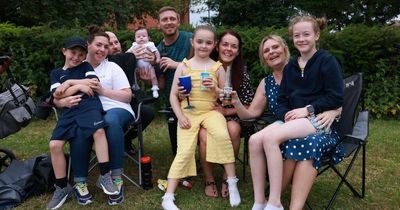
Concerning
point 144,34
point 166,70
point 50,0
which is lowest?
point 166,70

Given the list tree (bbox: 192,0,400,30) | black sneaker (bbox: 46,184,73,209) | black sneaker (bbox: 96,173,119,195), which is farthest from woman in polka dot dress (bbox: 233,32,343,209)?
tree (bbox: 192,0,400,30)

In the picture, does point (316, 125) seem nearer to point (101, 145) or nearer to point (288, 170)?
point (288, 170)

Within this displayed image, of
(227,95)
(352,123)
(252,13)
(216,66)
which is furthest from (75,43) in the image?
(252,13)

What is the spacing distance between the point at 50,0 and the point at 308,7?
25.0ft

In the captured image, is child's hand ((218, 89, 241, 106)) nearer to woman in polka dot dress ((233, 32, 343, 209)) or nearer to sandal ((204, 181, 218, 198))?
woman in polka dot dress ((233, 32, 343, 209))

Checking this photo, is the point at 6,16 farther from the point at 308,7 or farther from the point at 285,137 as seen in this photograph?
the point at 285,137

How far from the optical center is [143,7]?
16.4 m

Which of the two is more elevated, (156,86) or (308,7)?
(308,7)

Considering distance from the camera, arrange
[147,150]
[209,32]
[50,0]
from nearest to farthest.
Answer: [209,32]
[147,150]
[50,0]

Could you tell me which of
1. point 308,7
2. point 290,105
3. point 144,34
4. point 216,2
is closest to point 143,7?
point 216,2

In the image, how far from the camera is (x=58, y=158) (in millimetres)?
3336

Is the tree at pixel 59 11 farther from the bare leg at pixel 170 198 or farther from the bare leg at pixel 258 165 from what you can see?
the bare leg at pixel 258 165

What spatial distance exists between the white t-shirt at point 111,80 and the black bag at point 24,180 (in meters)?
0.75

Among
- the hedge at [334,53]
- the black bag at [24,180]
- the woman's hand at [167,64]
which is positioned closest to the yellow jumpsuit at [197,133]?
the woman's hand at [167,64]
